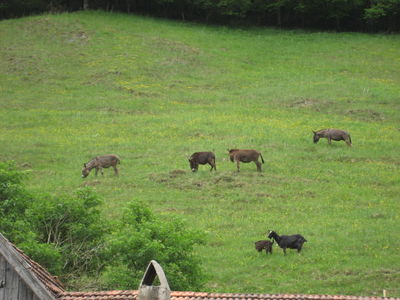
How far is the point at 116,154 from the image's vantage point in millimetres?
42375

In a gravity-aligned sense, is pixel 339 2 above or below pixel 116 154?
above

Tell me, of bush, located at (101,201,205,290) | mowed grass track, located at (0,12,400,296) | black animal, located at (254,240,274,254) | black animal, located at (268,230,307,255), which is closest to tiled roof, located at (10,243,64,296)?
bush, located at (101,201,205,290)

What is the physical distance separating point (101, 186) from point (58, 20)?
41.9 m

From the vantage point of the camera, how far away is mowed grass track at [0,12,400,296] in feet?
93.1

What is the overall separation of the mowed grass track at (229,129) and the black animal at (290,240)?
0.41 m

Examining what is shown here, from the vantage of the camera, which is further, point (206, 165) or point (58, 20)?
point (58, 20)

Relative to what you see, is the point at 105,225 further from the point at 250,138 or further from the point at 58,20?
the point at 58,20

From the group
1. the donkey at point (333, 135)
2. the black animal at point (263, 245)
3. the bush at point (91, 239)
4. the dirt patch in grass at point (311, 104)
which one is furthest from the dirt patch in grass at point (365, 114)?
the bush at point (91, 239)

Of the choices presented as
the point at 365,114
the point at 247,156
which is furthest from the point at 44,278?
the point at 365,114

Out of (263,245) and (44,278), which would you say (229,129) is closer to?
(263,245)

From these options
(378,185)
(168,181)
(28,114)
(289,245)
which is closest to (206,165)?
(168,181)

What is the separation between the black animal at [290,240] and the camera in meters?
27.6

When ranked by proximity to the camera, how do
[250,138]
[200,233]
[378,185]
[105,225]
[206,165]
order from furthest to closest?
[250,138] < [206,165] < [378,185] < [105,225] < [200,233]

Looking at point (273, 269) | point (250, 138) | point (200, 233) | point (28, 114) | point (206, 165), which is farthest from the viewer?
point (28, 114)
